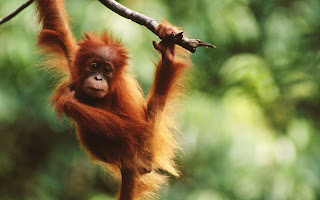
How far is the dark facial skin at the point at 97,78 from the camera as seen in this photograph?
2.51 m

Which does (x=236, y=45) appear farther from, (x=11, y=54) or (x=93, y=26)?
(x=11, y=54)

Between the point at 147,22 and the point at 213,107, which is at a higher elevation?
the point at 213,107

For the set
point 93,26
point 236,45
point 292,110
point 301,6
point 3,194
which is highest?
point 301,6

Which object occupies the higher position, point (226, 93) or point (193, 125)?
point (226, 93)

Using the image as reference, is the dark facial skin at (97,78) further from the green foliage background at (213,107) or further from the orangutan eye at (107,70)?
the green foliage background at (213,107)

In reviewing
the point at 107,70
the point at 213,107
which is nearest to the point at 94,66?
the point at 107,70

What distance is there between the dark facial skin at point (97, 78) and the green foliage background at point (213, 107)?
0.98 metres

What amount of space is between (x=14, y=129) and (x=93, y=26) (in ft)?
6.25

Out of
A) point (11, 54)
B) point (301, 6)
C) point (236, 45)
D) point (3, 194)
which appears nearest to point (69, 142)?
point (3, 194)

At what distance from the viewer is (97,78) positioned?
2.53 m

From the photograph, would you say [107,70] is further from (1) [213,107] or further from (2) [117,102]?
(1) [213,107]

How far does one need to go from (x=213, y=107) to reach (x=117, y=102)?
1.79m

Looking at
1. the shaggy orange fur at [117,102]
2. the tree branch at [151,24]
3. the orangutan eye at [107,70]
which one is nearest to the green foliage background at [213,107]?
the shaggy orange fur at [117,102]

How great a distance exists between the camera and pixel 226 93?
4.59m
